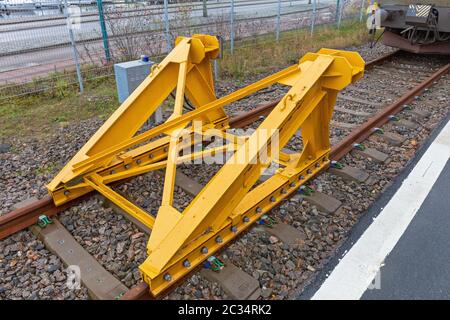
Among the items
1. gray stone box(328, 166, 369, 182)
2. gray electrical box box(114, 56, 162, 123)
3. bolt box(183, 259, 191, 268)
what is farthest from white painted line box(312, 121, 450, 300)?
gray electrical box box(114, 56, 162, 123)

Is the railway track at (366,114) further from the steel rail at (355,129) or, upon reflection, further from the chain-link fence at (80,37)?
the chain-link fence at (80,37)

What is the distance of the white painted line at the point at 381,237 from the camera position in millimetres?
2820

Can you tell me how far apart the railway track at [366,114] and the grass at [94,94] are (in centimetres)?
233

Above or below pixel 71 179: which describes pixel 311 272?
below

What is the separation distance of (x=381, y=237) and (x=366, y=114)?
3.09m

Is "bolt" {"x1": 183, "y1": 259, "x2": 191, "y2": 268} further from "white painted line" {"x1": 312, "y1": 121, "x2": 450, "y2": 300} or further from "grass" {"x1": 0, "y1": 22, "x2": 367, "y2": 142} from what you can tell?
"grass" {"x1": 0, "y1": 22, "x2": 367, "y2": 142}

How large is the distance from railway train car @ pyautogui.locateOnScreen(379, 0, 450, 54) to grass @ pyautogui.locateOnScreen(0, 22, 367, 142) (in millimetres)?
2151

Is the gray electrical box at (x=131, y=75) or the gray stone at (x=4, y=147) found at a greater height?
the gray electrical box at (x=131, y=75)

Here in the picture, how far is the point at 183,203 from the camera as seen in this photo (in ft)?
12.4

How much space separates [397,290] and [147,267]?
1.89 meters

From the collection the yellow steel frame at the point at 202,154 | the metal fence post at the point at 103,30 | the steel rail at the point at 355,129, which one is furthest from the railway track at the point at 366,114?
the metal fence post at the point at 103,30

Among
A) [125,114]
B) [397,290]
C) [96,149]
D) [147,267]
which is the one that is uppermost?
[125,114]

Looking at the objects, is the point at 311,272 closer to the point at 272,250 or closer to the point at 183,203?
the point at 272,250
